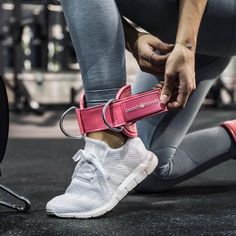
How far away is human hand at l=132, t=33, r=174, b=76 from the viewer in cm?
79

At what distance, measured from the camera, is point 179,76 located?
0.75 m

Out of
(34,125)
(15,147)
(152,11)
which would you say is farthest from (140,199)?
(34,125)

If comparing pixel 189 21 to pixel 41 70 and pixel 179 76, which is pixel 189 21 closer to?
pixel 179 76

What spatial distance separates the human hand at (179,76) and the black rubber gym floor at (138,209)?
18 centimetres

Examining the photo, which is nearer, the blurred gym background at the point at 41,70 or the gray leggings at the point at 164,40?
the gray leggings at the point at 164,40

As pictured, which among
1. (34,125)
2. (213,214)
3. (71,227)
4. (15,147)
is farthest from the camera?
(34,125)

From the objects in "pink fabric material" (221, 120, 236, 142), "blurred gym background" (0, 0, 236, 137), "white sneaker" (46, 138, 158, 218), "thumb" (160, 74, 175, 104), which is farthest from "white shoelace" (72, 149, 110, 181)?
"blurred gym background" (0, 0, 236, 137)

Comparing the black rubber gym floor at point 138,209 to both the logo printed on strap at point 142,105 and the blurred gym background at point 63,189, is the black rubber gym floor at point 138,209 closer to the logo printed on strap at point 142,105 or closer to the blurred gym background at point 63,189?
the blurred gym background at point 63,189

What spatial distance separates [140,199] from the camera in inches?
38.9

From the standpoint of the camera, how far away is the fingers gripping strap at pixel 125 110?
0.77 m

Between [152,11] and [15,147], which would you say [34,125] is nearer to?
[15,147]

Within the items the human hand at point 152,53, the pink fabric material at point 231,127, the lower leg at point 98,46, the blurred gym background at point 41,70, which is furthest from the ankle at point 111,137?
the blurred gym background at point 41,70

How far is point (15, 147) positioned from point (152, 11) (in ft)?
3.76

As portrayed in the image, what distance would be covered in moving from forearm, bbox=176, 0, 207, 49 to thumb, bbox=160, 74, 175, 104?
6 cm
